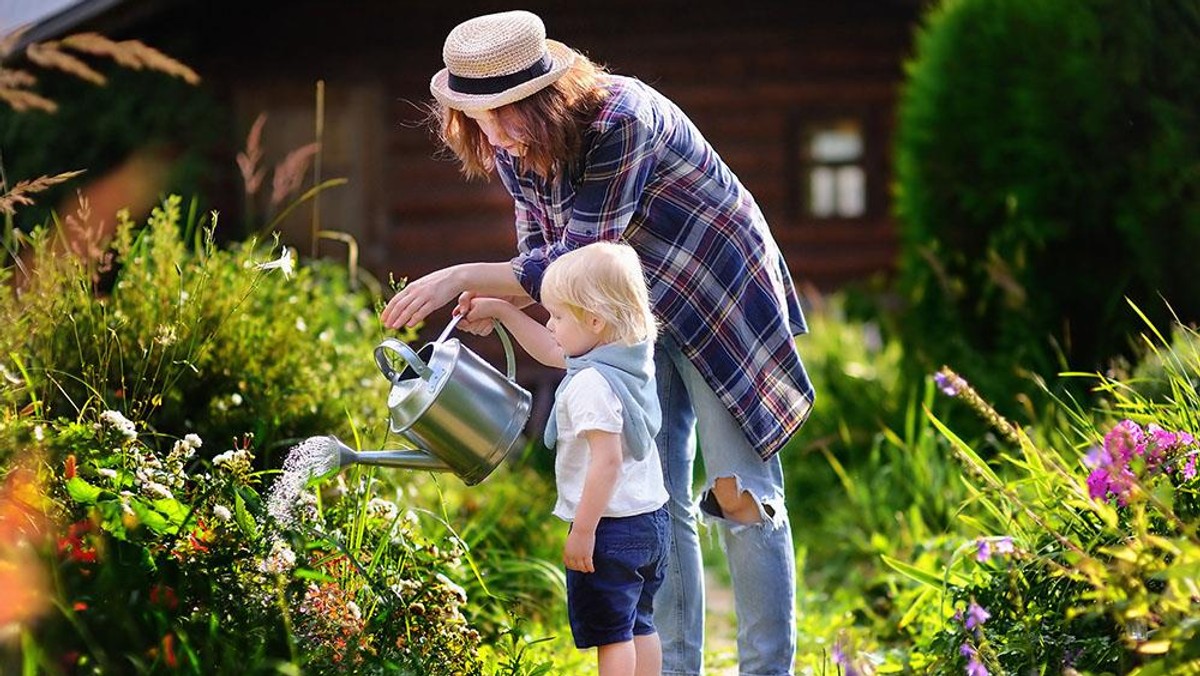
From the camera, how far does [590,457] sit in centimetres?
281

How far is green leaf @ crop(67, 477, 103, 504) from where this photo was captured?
2.72 meters

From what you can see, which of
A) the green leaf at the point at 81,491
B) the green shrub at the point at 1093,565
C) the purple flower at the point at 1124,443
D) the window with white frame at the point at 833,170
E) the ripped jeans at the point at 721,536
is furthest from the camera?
the window with white frame at the point at 833,170

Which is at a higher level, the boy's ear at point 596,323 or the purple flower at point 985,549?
the boy's ear at point 596,323

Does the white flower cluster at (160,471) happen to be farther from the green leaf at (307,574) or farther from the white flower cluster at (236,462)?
the green leaf at (307,574)

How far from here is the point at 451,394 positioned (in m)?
2.87

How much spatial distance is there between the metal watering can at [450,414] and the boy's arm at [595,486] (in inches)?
8.0

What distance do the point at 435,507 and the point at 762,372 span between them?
1.57 meters

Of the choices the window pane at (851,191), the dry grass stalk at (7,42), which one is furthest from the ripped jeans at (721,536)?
the window pane at (851,191)

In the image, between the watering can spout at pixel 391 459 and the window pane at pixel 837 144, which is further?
the window pane at pixel 837 144

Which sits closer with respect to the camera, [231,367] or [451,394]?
[451,394]

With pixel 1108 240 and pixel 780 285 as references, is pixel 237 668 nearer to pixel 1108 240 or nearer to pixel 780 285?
pixel 780 285

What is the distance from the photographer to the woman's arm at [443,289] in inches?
114

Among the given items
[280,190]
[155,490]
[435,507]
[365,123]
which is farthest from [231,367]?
[365,123]

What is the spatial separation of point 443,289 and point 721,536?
821 millimetres
